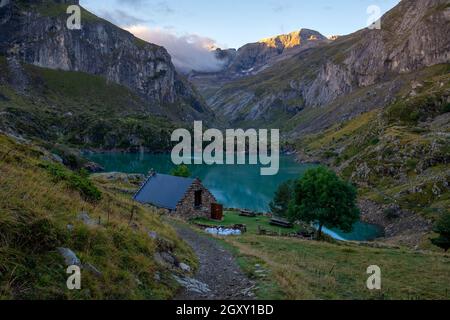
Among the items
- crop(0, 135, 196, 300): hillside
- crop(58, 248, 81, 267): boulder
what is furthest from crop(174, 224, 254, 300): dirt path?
crop(58, 248, 81, 267): boulder

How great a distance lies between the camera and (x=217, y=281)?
16719mm

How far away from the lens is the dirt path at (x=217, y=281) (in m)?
14.3

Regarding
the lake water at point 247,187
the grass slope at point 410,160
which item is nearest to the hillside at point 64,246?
the lake water at point 247,187

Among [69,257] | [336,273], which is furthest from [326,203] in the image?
[69,257]

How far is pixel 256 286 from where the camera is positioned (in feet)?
51.2

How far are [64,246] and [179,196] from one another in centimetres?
3531

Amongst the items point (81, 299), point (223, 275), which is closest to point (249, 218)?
point (223, 275)

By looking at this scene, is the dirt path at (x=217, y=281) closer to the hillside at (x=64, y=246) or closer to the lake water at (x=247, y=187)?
the hillside at (x=64, y=246)

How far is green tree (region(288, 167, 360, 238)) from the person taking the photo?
48.7 metres

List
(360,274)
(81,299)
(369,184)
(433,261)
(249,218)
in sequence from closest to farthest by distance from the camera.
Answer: (81,299) < (360,274) < (433,261) < (249,218) < (369,184)

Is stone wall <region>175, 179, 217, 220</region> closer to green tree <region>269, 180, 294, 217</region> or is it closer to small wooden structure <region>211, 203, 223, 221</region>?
small wooden structure <region>211, 203, 223, 221</region>
